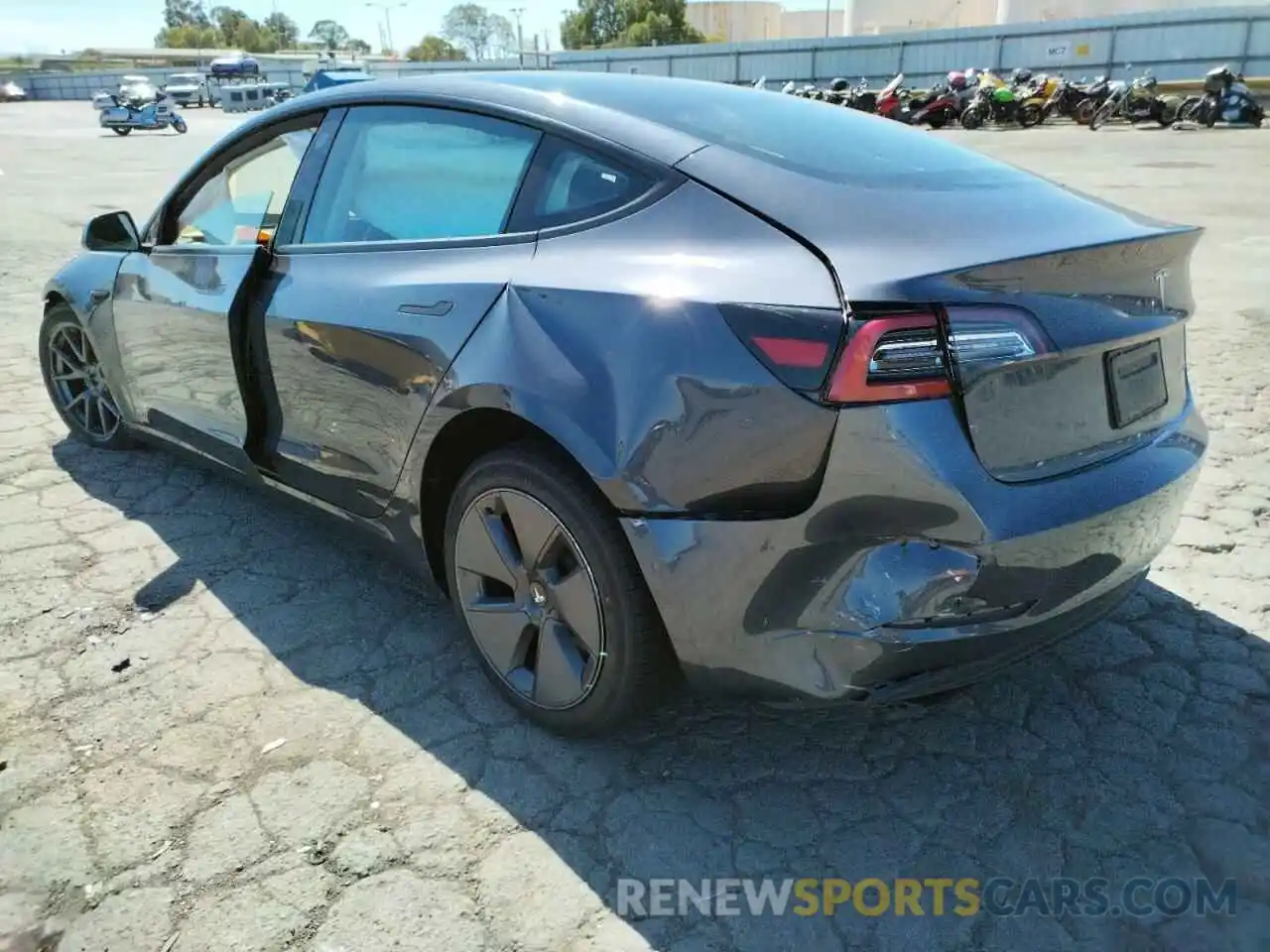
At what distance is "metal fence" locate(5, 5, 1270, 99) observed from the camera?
30719 millimetres

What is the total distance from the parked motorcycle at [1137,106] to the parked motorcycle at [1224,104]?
0.57 meters

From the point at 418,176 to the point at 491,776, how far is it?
1651mm

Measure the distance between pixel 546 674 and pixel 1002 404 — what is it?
4.13ft

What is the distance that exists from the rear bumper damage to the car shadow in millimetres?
192

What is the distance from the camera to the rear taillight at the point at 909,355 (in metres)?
1.80

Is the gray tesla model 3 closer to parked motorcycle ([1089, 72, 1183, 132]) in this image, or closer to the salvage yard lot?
the salvage yard lot

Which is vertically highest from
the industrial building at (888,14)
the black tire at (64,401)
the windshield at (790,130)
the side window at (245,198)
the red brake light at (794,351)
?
the industrial building at (888,14)

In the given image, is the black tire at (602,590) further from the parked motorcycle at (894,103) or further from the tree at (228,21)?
the tree at (228,21)

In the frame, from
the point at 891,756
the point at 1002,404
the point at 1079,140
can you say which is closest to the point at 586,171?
the point at 1002,404

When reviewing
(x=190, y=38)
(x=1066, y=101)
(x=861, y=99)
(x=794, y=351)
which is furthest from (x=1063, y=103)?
(x=190, y=38)

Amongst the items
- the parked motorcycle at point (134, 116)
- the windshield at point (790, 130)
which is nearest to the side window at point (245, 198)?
the windshield at point (790, 130)

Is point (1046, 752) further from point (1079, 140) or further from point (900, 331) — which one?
point (1079, 140)

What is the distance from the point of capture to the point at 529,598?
2461 mm

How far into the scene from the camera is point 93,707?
8.89 ft
